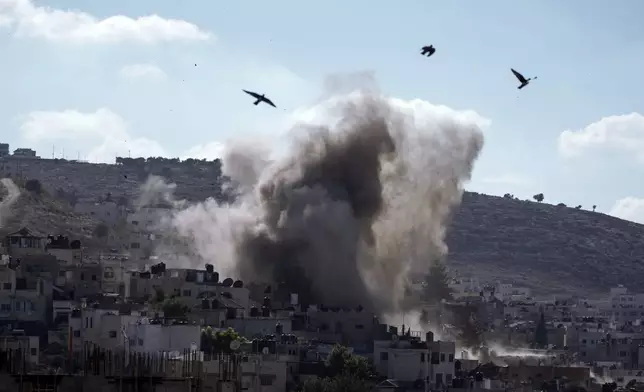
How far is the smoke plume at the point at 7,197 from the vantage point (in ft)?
474

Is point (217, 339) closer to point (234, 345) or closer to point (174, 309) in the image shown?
point (234, 345)

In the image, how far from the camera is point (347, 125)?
116688 mm

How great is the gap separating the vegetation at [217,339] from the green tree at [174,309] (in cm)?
421

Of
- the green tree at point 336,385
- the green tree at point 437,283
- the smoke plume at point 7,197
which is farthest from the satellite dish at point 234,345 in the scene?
the smoke plume at point 7,197

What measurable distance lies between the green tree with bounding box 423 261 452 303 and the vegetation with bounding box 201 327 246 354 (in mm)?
58353

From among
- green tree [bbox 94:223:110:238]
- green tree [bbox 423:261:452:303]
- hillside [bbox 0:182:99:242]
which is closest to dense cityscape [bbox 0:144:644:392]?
green tree [bbox 423:261:452:303]

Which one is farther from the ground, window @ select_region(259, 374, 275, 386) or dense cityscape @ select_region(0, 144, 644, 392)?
dense cityscape @ select_region(0, 144, 644, 392)

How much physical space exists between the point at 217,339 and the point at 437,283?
6753 cm

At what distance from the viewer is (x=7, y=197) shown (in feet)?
511

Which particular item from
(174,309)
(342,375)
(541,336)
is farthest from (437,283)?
(342,375)

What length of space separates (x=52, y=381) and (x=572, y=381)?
55011 mm

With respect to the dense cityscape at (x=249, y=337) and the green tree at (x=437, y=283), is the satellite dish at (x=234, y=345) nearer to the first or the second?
the dense cityscape at (x=249, y=337)

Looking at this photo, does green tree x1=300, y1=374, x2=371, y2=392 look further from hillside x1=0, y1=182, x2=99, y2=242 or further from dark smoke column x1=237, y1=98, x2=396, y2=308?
hillside x1=0, y1=182, x2=99, y2=242

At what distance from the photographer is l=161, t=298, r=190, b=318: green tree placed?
→ 276 feet
